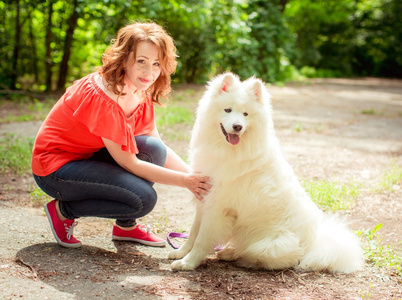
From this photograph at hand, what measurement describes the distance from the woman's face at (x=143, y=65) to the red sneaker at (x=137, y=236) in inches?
43.0

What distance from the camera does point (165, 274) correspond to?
102 inches

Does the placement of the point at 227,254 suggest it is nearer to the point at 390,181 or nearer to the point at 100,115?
the point at 100,115

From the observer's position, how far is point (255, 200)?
269 centimetres

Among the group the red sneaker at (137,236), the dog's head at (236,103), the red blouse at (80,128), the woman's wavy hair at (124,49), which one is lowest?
the red sneaker at (137,236)

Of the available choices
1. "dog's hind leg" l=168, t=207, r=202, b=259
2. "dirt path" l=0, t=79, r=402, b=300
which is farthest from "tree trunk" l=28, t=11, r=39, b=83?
"dog's hind leg" l=168, t=207, r=202, b=259

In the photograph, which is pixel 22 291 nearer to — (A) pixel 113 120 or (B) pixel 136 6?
(A) pixel 113 120

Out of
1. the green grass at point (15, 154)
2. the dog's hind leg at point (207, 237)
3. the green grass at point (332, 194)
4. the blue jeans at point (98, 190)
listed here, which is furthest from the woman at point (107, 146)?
the green grass at point (15, 154)

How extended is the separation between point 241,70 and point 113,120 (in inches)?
411

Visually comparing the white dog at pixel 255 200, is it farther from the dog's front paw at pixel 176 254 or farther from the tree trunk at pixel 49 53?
the tree trunk at pixel 49 53

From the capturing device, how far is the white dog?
261 cm

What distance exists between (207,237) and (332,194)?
1.68m

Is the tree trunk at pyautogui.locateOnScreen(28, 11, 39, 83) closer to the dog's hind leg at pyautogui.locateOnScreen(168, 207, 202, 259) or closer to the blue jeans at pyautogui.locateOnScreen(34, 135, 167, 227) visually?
the blue jeans at pyautogui.locateOnScreen(34, 135, 167, 227)

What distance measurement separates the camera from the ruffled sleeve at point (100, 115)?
2.64 meters

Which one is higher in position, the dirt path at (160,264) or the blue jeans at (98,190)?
the blue jeans at (98,190)
